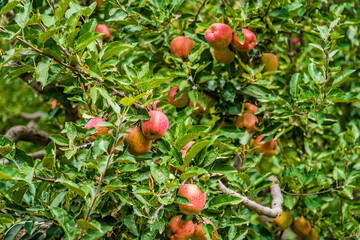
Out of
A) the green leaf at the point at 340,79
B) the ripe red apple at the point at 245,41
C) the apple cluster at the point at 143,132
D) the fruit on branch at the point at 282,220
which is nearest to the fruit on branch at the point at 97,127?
the apple cluster at the point at 143,132

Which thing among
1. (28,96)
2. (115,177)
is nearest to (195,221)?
(115,177)

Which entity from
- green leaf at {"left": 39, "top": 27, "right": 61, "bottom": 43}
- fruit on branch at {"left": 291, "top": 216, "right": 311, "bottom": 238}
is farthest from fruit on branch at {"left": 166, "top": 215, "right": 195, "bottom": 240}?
fruit on branch at {"left": 291, "top": 216, "right": 311, "bottom": 238}

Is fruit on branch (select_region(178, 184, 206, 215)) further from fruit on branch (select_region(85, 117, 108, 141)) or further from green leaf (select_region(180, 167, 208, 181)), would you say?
fruit on branch (select_region(85, 117, 108, 141))

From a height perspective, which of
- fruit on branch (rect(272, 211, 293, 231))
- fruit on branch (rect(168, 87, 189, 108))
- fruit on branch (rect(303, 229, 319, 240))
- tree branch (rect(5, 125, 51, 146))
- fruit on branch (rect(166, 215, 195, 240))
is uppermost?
fruit on branch (rect(168, 87, 189, 108))

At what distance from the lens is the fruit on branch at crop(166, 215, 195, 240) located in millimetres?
1256

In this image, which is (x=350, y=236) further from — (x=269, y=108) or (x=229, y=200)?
(x=229, y=200)

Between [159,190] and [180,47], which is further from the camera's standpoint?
[180,47]

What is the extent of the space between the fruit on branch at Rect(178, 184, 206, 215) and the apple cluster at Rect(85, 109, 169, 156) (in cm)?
21

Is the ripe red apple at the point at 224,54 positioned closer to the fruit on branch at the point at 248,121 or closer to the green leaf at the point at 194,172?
the fruit on branch at the point at 248,121

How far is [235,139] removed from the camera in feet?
6.34

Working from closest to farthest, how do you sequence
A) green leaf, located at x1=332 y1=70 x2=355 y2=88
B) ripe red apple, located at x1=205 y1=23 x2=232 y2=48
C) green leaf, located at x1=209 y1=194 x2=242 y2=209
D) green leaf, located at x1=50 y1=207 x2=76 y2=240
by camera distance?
green leaf, located at x1=50 y1=207 x2=76 y2=240, green leaf, located at x1=209 y1=194 x2=242 y2=209, green leaf, located at x1=332 y1=70 x2=355 y2=88, ripe red apple, located at x1=205 y1=23 x2=232 y2=48

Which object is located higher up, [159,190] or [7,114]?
[159,190]

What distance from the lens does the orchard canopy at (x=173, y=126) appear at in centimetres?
118

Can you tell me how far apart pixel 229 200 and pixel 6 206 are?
2.44 ft
